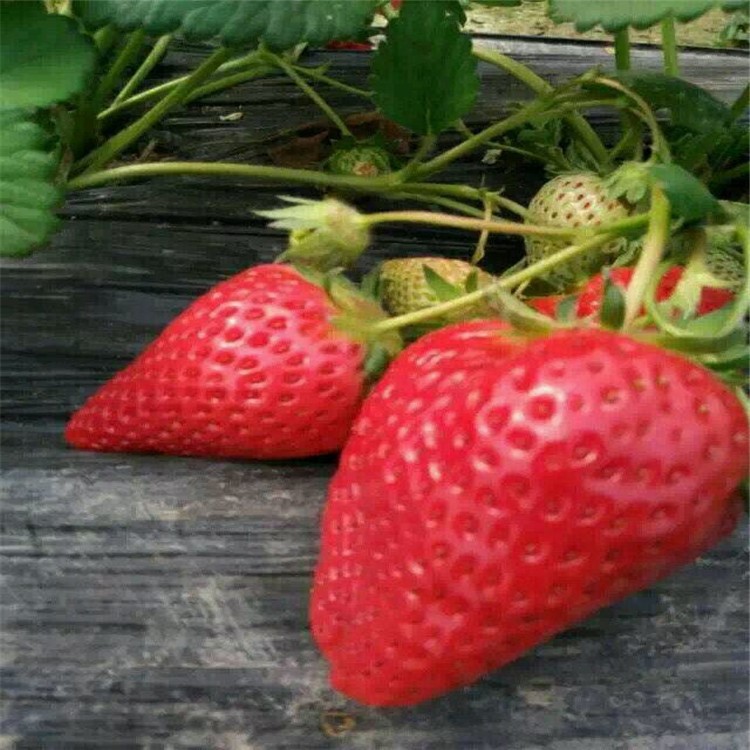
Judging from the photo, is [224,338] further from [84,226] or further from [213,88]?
[213,88]

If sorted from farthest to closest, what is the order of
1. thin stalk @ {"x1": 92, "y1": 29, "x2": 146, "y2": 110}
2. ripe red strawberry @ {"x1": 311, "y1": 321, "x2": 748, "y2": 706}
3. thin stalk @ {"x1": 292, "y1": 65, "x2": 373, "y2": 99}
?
thin stalk @ {"x1": 292, "y1": 65, "x2": 373, "y2": 99}
thin stalk @ {"x1": 92, "y1": 29, "x2": 146, "y2": 110}
ripe red strawberry @ {"x1": 311, "y1": 321, "x2": 748, "y2": 706}

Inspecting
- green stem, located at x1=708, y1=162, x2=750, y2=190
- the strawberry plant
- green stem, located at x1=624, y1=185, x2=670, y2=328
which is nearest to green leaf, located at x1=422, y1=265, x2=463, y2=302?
the strawberry plant

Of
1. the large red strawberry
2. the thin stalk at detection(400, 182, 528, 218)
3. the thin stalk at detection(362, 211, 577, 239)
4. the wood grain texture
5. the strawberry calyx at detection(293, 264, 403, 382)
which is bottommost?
the wood grain texture

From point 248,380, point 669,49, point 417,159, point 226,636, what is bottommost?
point 226,636

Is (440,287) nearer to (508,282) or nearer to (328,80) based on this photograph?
(508,282)

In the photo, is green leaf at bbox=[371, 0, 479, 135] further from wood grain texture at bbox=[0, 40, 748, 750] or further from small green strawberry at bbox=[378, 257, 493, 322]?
wood grain texture at bbox=[0, 40, 748, 750]

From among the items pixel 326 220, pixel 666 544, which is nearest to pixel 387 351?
pixel 326 220

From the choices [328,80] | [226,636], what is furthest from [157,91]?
[226,636]
